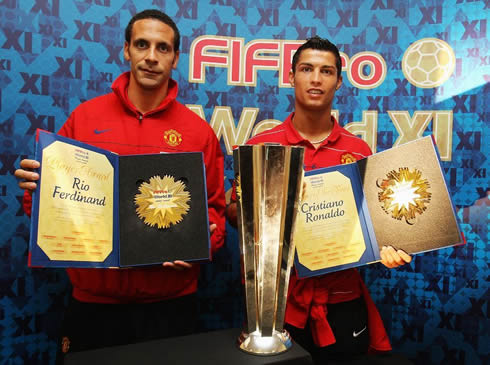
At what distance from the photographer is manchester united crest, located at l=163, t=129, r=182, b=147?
4.58 feet

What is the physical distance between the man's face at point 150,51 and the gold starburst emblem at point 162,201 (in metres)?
0.46

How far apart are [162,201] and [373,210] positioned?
2.17 ft

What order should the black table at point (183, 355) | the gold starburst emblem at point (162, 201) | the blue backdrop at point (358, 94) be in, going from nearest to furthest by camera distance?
the black table at point (183, 355), the gold starburst emblem at point (162, 201), the blue backdrop at point (358, 94)

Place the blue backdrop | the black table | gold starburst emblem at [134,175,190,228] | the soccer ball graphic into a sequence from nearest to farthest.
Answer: the black table → gold starburst emblem at [134,175,190,228] → the blue backdrop → the soccer ball graphic

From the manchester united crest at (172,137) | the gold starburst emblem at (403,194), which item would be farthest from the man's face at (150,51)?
the gold starburst emblem at (403,194)

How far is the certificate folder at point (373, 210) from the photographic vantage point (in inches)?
44.9

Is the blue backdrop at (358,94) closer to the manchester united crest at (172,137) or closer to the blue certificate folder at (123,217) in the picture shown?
the manchester united crest at (172,137)

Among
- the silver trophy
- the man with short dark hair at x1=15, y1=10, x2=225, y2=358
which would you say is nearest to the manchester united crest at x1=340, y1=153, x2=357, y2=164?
the man with short dark hair at x1=15, y1=10, x2=225, y2=358

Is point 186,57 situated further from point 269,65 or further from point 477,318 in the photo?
point 477,318

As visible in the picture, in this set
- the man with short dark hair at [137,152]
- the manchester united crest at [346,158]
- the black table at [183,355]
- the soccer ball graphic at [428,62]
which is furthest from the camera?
the soccer ball graphic at [428,62]

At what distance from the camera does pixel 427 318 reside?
6.72 feet

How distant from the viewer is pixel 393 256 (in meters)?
1.17

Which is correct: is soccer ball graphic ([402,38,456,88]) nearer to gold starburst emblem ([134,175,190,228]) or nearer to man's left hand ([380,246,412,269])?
man's left hand ([380,246,412,269])

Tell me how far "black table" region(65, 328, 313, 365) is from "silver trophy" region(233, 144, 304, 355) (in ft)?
0.11
